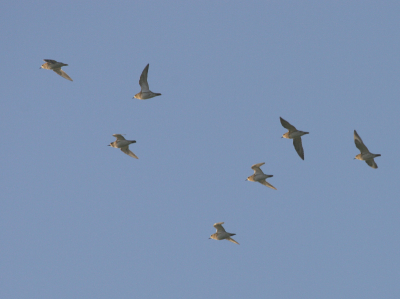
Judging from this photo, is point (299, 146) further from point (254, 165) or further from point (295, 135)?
point (254, 165)

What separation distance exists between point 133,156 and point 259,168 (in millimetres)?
7767

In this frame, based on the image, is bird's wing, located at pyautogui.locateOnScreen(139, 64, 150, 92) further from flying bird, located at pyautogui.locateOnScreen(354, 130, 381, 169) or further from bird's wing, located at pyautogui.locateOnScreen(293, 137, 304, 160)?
flying bird, located at pyautogui.locateOnScreen(354, 130, 381, 169)

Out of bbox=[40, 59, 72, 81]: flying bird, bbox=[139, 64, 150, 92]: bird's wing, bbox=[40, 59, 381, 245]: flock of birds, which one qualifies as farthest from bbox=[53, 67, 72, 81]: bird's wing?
bbox=[139, 64, 150, 92]: bird's wing

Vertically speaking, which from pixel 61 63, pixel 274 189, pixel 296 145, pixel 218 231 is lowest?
pixel 218 231

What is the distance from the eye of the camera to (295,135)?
125 feet

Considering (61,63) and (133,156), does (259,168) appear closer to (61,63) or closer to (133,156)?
(133,156)

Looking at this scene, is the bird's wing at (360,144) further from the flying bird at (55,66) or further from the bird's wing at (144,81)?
the flying bird at (55,66)

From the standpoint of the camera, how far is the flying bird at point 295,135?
3777 centimetres

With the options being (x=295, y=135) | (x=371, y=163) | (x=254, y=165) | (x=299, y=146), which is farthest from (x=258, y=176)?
(x=371, y=163)

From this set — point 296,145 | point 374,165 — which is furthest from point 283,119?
point 374,165

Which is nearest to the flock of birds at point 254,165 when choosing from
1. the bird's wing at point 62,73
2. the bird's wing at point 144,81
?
the bird's wing at point 144,81

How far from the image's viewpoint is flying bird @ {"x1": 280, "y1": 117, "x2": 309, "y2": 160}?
3777 centimetres

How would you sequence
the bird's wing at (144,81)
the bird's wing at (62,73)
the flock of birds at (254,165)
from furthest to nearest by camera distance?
the bird's wing at (62,73), the flock of birds at (254,165), the bird's wing at (144,81)

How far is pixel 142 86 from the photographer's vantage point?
1471 inches
